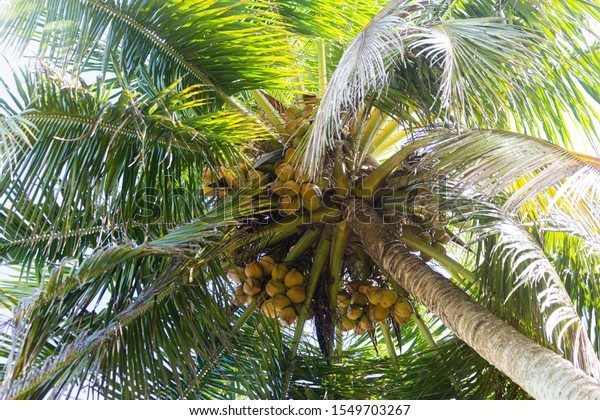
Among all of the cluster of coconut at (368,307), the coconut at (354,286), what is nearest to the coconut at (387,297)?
the cluster of coconut at (368,307)

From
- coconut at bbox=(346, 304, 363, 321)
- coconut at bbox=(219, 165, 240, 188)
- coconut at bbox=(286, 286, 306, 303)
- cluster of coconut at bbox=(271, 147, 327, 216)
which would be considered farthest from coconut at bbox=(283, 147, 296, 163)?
coconut at bbox=(346, 304, 363, 321)

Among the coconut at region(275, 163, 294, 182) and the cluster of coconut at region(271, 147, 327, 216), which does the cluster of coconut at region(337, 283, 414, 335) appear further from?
the coconut at region(275, 163, 294, 182)

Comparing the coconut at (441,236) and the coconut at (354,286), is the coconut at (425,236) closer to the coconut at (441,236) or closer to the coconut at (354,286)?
the coconut at (441,236)

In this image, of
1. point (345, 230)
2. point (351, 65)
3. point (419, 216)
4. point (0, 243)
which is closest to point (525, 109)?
point (419, 216)

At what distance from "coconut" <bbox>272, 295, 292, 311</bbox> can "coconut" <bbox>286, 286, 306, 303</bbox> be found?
26 millimetres

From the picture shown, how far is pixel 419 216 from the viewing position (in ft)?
11.7

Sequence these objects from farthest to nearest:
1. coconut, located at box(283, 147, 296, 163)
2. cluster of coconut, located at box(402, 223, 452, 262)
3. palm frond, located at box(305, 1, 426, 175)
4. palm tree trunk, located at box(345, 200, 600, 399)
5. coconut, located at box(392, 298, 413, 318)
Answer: coconut, located at box(392, 298, 413, 318), cluster of coconut, located at box(402, 223, 452, 262), coconut, located at box(283, 147, 296, 163), palm frond, located at box(305, 1, 426, 175), palm tree trunk, located at box(345, 200, 600, 399)

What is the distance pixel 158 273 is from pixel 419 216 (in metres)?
1.28

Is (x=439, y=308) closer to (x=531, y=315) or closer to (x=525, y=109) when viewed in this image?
(x=531, y=315)

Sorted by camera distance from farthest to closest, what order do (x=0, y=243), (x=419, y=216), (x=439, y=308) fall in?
(x=0, y=243), (x=419, y=216), (x=439, y=308)

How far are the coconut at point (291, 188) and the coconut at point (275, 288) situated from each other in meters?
0.51

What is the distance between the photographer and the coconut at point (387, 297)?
144 inches

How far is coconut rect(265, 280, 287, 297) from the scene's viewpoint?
Result: 3.65 metres

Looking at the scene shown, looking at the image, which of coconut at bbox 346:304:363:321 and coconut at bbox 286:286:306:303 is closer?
coconut at bbox 286:286:306:303
